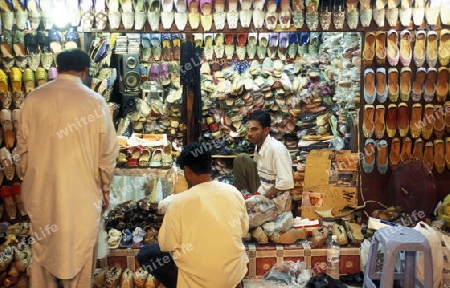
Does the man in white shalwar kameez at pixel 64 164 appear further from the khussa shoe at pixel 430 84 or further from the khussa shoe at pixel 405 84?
the khussa shoe at pixel 430 84

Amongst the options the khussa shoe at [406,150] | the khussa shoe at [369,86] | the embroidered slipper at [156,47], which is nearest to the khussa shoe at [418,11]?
the khussa shoe at [369,86]

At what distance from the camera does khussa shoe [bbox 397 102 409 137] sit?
5180 millimetres

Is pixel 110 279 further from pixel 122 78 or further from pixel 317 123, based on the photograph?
pixel 317 123

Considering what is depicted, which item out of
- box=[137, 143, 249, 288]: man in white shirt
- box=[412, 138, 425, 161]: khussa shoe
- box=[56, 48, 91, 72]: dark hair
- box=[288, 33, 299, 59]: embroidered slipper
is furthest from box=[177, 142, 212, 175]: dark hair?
box=[288, 33, 299, 59]: embroidered slipper

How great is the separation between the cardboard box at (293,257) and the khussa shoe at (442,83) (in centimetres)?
186

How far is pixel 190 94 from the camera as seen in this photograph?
5523mm

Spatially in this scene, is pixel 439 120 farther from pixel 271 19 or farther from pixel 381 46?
pixel 271 19

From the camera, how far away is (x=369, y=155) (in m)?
5.23

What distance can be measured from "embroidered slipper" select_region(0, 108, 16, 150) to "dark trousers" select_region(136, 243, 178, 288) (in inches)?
90.9

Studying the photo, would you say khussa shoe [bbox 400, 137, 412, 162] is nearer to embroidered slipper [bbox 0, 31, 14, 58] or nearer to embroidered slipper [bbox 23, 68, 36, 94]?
embroidered slipper [bbox 23, 68, 36, 94]

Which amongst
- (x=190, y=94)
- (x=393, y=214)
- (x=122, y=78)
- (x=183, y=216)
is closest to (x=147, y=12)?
(x=190, y=94)

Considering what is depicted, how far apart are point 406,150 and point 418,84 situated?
70 centimetres

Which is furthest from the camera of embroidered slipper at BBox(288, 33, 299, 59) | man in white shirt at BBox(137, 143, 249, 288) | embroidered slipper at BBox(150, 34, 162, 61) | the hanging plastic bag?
embroidered slipper at BBox(288, 33, 299, 59)

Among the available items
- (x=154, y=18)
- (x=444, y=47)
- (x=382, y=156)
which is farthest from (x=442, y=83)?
(x=154, y=18)
